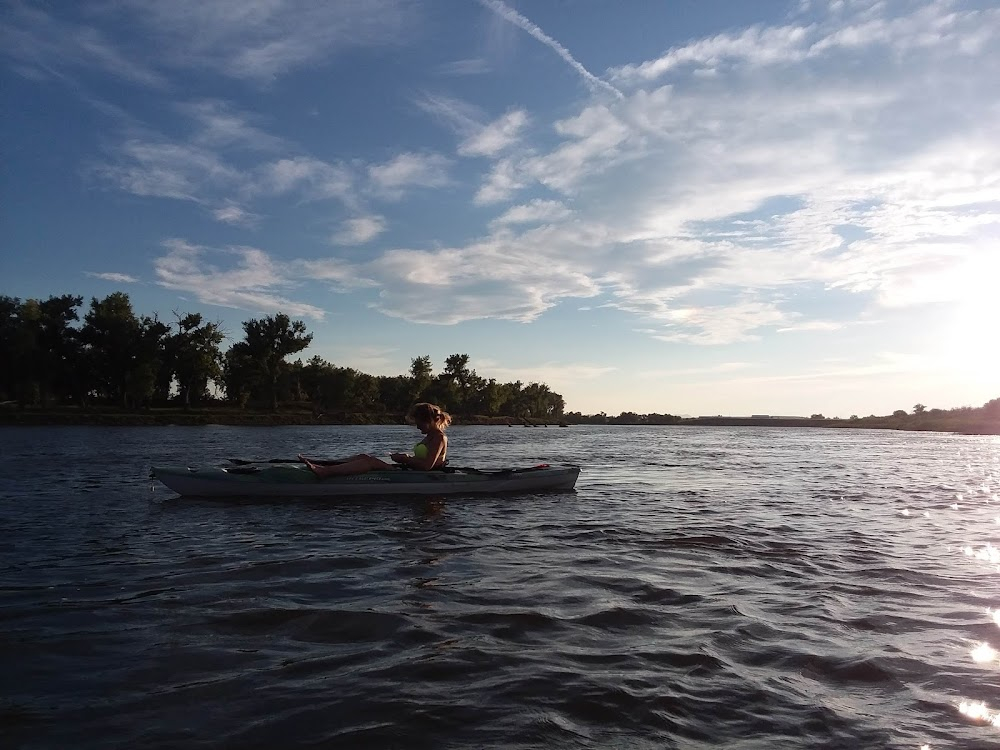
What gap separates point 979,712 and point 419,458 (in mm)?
12650

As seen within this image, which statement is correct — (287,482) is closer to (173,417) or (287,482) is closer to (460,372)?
(173,417)

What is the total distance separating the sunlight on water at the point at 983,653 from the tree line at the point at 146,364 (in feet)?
279

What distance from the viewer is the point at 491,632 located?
5.94 m

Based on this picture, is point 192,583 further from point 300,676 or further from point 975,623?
point 975,623

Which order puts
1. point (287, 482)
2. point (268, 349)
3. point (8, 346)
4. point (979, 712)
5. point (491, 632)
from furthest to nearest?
point (268, 349) → point (8, 346) → point (287, 482) → point (491, 632) → point (979, 712)

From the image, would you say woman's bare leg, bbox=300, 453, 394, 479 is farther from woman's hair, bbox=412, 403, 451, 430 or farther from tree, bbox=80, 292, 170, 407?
tree, bbox=80, 292, 170, 407

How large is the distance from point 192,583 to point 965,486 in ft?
76.6

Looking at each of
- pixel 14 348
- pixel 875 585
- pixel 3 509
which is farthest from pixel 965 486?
pixel 14 348

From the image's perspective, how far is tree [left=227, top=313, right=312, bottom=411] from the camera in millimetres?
98750

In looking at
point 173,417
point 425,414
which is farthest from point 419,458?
point 173,417

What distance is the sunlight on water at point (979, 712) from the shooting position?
4.26 meters

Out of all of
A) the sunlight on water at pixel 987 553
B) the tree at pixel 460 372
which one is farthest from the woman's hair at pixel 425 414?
the tree at pixel 460 372

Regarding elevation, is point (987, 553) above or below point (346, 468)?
below

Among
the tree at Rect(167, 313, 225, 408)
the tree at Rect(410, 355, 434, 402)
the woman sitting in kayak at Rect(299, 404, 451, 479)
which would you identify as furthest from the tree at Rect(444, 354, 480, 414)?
the woman sitting in kayak at Rect(299, 404, 451, 479)
